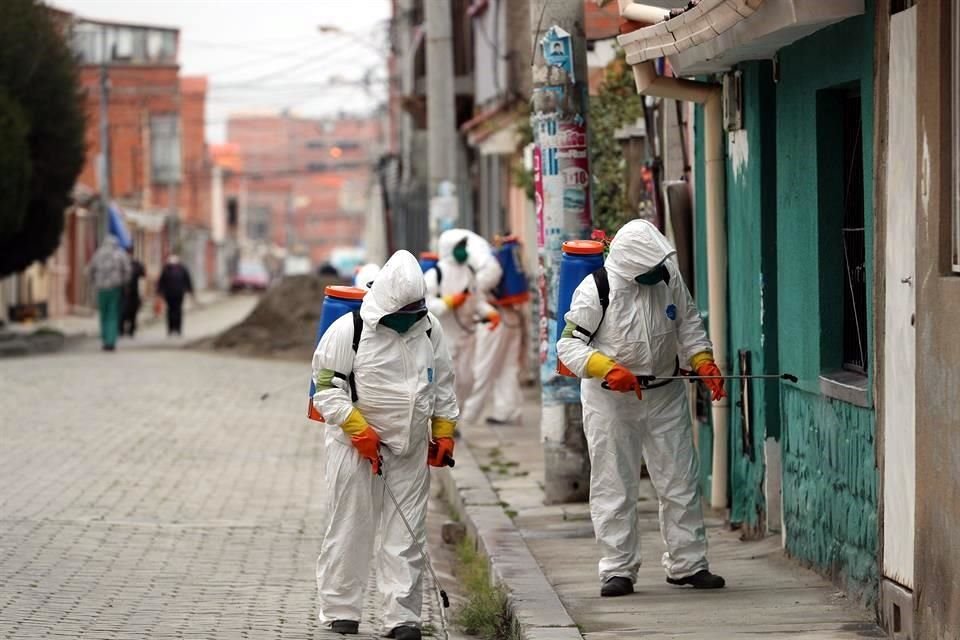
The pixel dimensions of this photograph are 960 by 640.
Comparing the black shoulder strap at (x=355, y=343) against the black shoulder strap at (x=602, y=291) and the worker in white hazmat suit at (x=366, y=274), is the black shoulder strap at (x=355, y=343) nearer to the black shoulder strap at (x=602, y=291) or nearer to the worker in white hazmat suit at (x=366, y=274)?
the black shoulder strap at (x=602, y=291)

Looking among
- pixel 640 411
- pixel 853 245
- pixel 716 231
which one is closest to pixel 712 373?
pixel 640 411

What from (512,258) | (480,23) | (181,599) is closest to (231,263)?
(480,23)

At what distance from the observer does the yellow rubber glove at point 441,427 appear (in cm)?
836

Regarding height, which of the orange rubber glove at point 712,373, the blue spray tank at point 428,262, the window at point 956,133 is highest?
the window at point 956,133

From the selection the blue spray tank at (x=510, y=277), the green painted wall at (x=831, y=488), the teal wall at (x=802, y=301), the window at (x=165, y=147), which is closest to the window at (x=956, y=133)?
the teal wall at (x=802, y=301)

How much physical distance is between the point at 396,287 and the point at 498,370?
30.6 feet

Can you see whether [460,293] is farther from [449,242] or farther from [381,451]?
[381,451]

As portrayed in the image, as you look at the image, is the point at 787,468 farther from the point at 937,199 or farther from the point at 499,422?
the point at 499,422

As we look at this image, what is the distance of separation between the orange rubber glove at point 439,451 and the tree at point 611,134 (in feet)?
23.2

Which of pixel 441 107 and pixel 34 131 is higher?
pixel 34 131

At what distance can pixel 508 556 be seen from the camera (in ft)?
32.2

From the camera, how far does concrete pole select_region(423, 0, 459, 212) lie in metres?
21.8

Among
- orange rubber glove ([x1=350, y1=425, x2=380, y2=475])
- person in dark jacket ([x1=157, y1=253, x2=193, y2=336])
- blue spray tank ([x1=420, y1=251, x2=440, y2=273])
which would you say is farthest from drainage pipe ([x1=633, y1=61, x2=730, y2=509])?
person in dark jacket ([x1=157, y1=253, x2=193, y2=336])

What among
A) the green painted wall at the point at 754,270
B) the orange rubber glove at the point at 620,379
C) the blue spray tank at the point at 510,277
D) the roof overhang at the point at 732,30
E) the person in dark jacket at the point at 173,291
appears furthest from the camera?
the person in dark jacket at the point at 173,291
